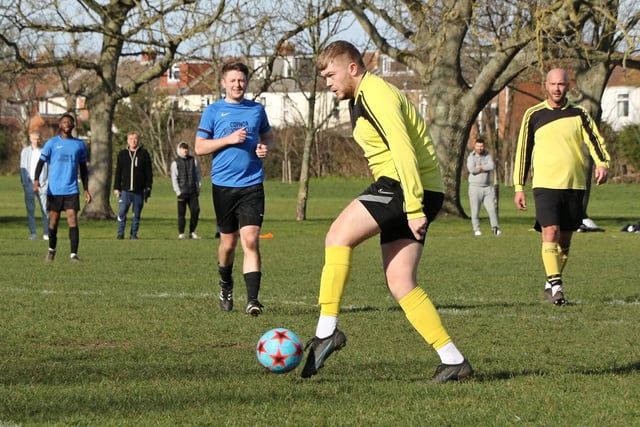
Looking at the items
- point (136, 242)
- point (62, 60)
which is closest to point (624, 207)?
point (62, 60)

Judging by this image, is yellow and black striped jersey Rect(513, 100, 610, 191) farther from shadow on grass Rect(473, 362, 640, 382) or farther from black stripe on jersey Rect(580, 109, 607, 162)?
shadow on grass Rect(473, 362, 640, 382)

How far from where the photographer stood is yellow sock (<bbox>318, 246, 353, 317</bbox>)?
21.1 ft

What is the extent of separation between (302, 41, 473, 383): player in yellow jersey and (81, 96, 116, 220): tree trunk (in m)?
25.9

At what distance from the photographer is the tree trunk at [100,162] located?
3181cm

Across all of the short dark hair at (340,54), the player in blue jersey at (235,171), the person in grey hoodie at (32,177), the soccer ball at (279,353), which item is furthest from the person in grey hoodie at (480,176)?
the short dark hair at (340,54)

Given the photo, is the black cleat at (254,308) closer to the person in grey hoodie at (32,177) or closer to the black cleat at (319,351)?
the black cleat at (319,351)

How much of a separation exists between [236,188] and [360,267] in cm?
583

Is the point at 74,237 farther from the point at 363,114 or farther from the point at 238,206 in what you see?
the point at 363,114

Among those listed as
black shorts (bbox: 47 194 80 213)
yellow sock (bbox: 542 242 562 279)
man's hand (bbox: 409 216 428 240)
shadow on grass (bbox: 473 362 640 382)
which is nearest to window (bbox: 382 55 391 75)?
black shorts (bbox: 47 194 80 213)

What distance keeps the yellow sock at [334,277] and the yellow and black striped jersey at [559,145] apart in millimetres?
5088

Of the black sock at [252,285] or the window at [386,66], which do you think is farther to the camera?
the window at [386,66]

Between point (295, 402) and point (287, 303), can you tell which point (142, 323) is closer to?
point (287, 303)

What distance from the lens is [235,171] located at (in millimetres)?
Answer: 10281

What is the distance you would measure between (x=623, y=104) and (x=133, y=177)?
217 ft
